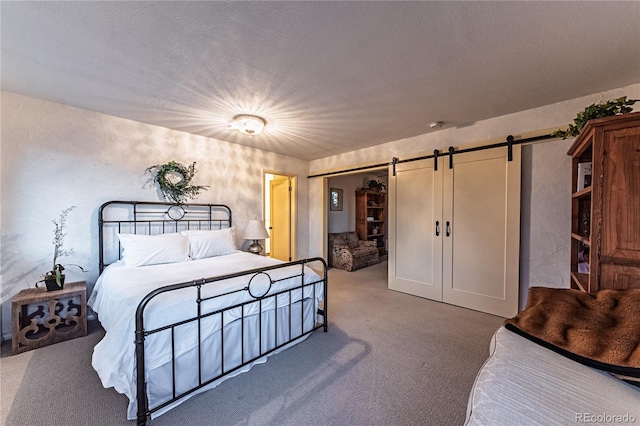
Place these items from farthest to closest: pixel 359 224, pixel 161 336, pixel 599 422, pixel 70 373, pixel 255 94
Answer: pixel 359 224, pixel 255 94, pixel 70 373, pixel 161 336, pixel 599 422

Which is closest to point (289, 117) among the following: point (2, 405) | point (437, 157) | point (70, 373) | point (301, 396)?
point (437, 157)

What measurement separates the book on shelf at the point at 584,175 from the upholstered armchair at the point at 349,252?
373 cm

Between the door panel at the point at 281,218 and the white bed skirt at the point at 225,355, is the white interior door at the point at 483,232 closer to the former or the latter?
the white bed skirt at the point at 225,355

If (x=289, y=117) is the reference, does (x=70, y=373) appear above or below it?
below

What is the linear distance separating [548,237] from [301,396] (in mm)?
3025

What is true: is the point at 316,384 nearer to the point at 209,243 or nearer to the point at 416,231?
the point at 209,243

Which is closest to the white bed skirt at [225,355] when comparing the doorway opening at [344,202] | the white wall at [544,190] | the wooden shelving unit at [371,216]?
the white wall at [544,190]

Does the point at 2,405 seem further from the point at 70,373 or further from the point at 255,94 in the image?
the point at 255,94

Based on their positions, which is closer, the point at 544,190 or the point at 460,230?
the point at 544,190

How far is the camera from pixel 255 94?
2373mm

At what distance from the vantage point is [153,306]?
152 cm

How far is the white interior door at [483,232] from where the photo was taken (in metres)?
2.88

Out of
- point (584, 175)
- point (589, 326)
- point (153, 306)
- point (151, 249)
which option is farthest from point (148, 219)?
point (584, 175)

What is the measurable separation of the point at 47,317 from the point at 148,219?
1.31 meters
